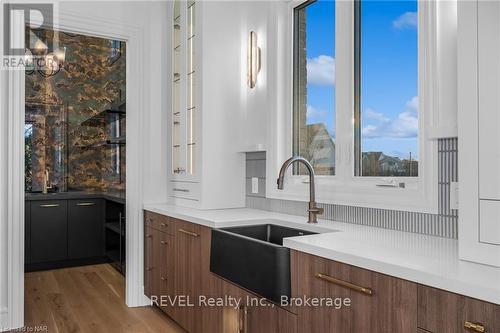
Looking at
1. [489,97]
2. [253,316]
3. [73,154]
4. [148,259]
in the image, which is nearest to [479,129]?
[489,97]

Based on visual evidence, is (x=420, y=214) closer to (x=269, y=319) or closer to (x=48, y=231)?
(x=269, y=319)

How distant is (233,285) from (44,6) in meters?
2.57

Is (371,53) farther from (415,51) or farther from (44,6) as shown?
(44,6)

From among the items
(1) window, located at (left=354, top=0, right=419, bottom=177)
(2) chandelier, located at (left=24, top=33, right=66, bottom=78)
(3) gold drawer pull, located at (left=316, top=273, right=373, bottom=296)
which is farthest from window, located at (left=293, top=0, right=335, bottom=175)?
(2) chandelier, located at (left=24, top=33, right=66, bottom=78)

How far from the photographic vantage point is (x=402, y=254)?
52.8 inches

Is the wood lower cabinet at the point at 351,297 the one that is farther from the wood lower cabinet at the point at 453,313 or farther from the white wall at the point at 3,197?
the white wall at the point at 3,197

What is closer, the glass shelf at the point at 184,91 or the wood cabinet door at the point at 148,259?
the glass shelf at the point at 184,91

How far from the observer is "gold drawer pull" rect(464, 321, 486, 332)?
976 millimetres

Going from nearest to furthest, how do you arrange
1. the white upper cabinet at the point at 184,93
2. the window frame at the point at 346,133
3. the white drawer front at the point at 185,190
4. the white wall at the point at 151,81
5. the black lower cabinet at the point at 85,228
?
the window frame at the point at 346,133, the white drawer front at the point at 185,190, the white upper cabinet at the point at 184,93, the white wall at the point at 151,81, the black lower cabinet at the point at 85,228

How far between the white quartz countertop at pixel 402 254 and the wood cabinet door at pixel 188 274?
32cm

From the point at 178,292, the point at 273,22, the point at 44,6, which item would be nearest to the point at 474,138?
the point at 273,22

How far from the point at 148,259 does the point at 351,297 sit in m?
2.32

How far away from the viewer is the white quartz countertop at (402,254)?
1041 mm

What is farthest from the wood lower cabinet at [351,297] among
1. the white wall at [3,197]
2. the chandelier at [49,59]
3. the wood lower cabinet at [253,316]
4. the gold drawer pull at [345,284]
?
the chandelier at [49,59]
